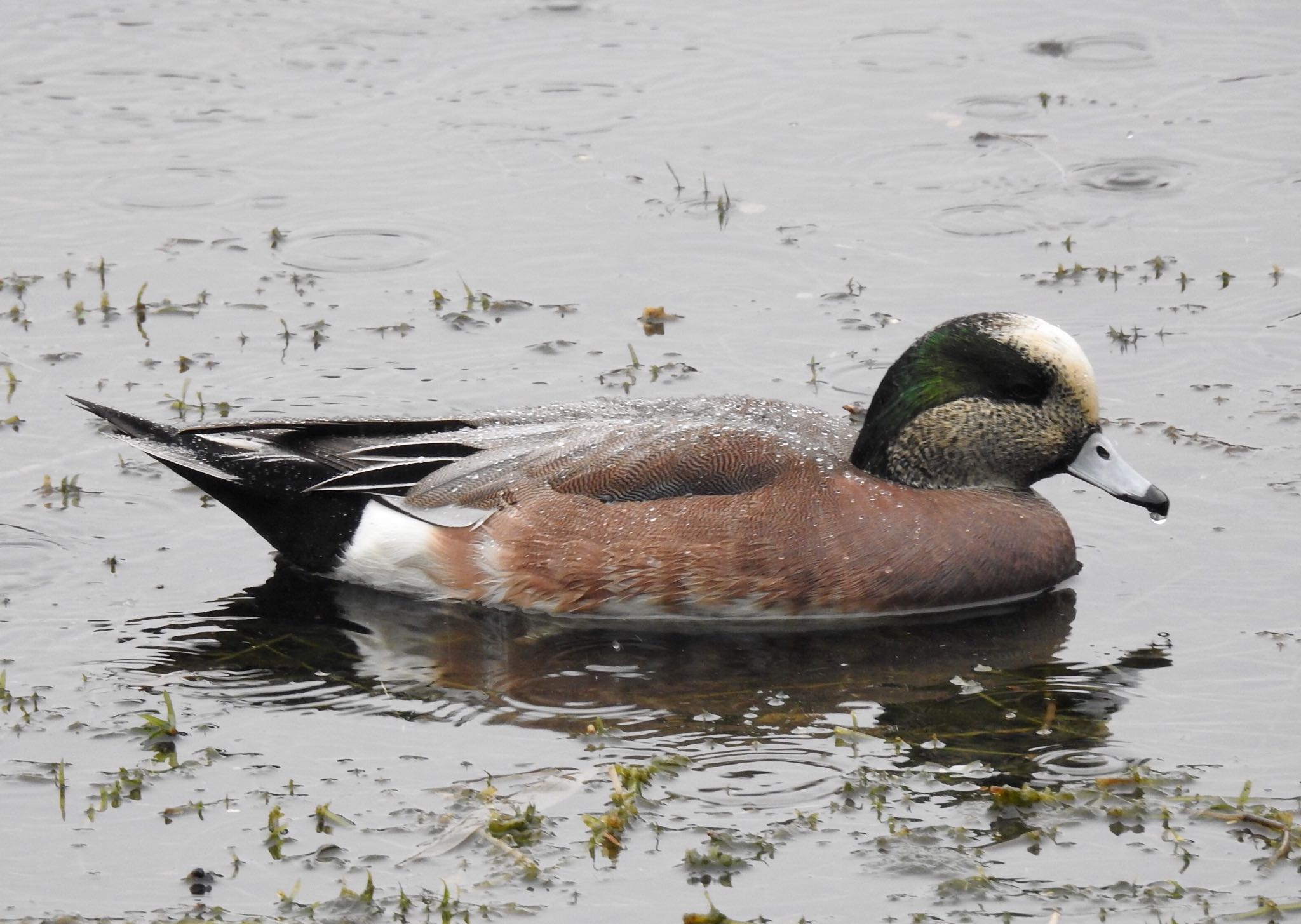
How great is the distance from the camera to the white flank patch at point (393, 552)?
7.68 meters

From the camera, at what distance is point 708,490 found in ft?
24.4

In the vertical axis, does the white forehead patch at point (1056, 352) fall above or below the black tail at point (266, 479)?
above

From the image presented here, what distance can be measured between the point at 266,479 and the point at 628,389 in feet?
6.32

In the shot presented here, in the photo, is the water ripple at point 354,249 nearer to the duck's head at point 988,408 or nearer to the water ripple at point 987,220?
the water ripple at point 987,220

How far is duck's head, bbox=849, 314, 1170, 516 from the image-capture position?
7641 mm

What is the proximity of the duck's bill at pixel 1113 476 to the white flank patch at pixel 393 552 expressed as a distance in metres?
2.52

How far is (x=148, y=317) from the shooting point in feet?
31.8

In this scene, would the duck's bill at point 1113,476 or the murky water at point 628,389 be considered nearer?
the murky water at point 628,389

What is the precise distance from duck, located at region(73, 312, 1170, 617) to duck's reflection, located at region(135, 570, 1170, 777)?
14cm

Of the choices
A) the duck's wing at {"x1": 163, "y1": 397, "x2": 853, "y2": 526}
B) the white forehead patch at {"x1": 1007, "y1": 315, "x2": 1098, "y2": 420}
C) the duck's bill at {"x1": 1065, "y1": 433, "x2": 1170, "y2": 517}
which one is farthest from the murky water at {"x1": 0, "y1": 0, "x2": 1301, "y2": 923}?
the white forehead patch at {"x1": 1007, "y1": 315, "x2": 1098, "y2": 420}

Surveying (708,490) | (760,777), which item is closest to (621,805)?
(760,777)

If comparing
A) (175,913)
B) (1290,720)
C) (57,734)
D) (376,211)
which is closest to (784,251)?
(376,211)

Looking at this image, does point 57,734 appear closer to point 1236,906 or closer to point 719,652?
point 719,652

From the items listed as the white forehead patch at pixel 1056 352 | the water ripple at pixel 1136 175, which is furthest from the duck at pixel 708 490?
the water ripple at pixel 1136 175
